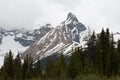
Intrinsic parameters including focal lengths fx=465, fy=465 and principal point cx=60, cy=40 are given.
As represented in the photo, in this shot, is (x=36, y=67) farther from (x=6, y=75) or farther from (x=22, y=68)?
(x=6, y=75)

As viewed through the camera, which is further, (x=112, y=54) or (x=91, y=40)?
(x=91, y=40)

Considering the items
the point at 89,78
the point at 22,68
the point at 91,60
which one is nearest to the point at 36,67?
the point at 22,68

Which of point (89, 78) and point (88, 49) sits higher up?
point (88, 49)

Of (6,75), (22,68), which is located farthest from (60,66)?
(6,75)

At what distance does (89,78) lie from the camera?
A: 241 feet

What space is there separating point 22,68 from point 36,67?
869 inches

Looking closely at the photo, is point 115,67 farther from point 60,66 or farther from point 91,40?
point 60,66

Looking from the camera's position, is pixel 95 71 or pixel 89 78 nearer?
pixel 89 78

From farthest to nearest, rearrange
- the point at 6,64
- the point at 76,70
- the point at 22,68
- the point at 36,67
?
the point at 36,67 → the point at 22,68 → the point at 6,64 → the point at 76,70

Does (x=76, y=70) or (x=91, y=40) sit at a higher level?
(x=91, y=40)

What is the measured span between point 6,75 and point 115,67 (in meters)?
28.1

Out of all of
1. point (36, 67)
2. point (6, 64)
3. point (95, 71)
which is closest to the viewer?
point (95, 71)

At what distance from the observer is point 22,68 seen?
12712 centimetres

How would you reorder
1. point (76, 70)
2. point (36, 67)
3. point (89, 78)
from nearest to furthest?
1. point (89, 78)
2. point (76, 70)
3. point (36, 67)
